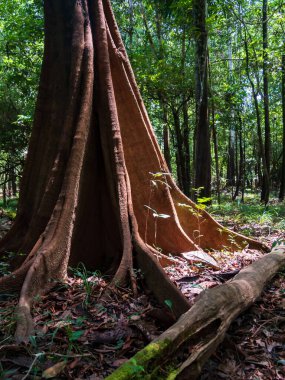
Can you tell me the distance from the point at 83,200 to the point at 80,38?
2026 mm

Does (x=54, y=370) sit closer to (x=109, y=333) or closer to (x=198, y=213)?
(x=109, y=333)

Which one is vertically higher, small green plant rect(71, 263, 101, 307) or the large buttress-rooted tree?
the large buttress-rooted tree

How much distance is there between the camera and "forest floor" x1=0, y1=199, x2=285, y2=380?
2.27 metres

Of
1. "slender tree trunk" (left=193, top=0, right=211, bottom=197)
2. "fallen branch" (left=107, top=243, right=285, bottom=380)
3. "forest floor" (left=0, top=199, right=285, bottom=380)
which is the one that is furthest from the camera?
"slender tree trunk" (left=193, top=0, right=211, bottom=197)

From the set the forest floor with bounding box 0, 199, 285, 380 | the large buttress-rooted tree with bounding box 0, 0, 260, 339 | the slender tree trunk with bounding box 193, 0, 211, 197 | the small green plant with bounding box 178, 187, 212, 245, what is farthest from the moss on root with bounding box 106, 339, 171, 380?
the slender tree trunk with bounding box 193, 0, 211, 197

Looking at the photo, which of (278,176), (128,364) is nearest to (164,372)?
(128,364)

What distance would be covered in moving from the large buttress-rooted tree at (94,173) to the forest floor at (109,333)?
13.6 inches

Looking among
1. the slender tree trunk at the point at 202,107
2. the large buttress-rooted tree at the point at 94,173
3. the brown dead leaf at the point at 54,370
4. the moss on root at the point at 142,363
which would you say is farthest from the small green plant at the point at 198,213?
the slender tree trunk at the point at 202,107

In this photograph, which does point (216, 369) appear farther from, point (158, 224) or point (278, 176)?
point (278, 176)

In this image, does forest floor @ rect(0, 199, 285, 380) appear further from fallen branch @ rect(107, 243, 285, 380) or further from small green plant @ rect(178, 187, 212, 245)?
small green plant @ rect(178, 187, 212, 245)

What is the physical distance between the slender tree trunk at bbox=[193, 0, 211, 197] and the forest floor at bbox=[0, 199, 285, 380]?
5.40 m

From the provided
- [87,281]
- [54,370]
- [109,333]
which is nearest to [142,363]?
[54,370]

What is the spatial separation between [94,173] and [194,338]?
2547 millimetres

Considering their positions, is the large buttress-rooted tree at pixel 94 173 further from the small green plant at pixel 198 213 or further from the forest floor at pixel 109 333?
the forest floor at pixel 109 333
